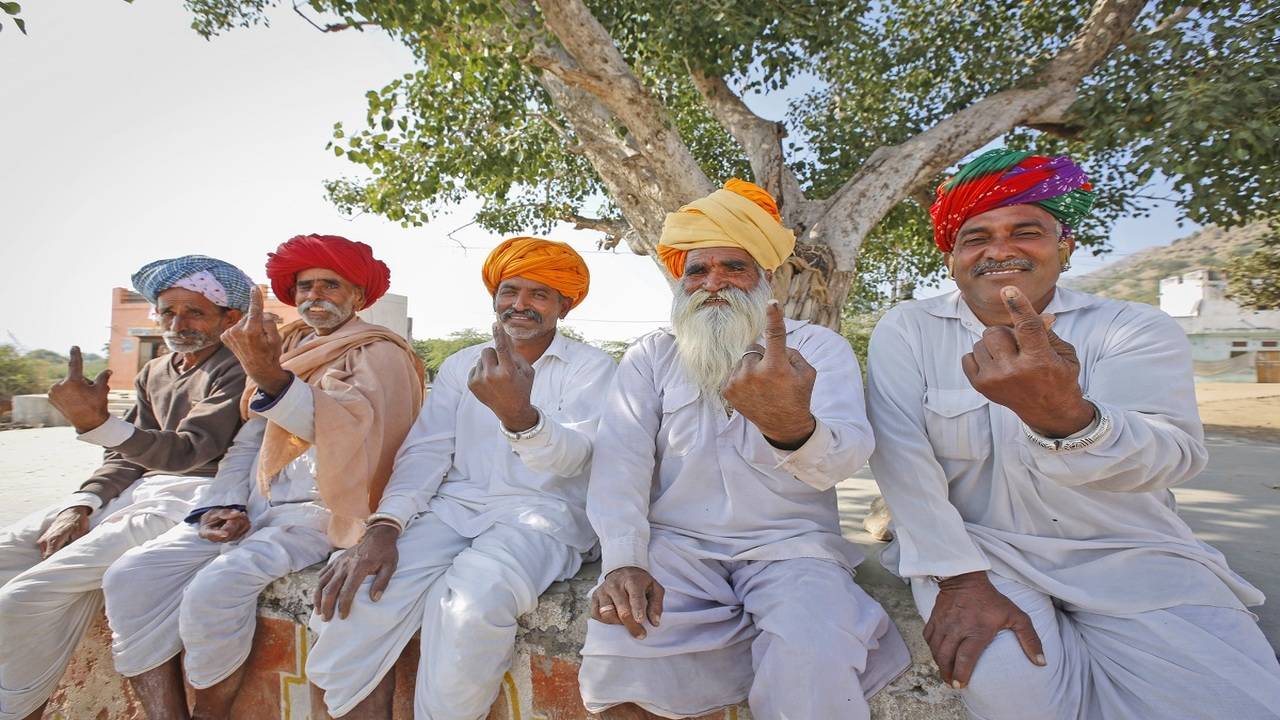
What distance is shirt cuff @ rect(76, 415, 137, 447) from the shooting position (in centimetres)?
270

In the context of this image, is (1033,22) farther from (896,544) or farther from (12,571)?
(12,571)

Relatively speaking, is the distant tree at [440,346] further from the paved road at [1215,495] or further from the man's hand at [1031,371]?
the man's hand at [1031,371]

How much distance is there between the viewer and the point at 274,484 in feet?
9.29

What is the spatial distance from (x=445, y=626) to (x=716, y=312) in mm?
1441

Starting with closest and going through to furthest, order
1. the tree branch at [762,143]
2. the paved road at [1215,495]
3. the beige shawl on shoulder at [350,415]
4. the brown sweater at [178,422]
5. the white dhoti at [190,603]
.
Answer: the white dhoti at [190,603]
the beige shawl on shoulder at [350,415]
the brown sweater at [178,422]
the paved road at [1215,495]
the tree branch at [762,143]

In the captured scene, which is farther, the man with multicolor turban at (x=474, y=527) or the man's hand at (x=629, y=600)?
the man with multicolor turban at (x=474, y=527)

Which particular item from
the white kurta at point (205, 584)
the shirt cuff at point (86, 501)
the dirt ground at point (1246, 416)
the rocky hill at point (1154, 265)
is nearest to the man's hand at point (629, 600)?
the white kurta at point (205, 584)

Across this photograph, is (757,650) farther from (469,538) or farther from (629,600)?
(469,538)

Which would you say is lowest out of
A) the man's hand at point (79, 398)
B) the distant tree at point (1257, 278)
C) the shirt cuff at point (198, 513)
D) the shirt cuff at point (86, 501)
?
the shirt cuff at point (86, 501)

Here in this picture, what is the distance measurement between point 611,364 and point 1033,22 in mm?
6932

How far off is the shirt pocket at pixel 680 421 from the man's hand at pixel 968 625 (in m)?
0.93

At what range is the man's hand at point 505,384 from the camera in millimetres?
2125

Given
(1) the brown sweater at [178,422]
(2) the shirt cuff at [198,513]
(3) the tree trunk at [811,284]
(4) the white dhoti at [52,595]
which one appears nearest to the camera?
(4) the white dhoti at [52,595]

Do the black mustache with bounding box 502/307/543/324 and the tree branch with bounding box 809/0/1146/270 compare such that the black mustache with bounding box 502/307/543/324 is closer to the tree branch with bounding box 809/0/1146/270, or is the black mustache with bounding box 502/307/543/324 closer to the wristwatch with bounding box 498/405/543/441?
the wristwatch with bounding box 498/405/543/441
